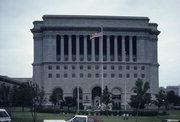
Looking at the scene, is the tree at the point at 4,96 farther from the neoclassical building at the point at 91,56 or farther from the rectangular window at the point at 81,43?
the rectangular window at the point at 81,43

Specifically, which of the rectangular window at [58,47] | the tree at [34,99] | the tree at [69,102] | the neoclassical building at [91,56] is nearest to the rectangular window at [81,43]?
the neoclassical building at [91,56]

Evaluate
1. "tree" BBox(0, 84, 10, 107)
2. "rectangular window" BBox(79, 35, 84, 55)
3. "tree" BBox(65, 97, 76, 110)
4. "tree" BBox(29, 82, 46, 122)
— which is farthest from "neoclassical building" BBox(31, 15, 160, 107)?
"tree" BBox(29, 82, 46, 122)

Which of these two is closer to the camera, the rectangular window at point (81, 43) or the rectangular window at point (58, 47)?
the rectangular window at point (58, 47)

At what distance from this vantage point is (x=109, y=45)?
16462 cm

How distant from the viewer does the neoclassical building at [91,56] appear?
160 metres

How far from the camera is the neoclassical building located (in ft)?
524

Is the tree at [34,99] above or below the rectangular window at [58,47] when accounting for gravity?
below

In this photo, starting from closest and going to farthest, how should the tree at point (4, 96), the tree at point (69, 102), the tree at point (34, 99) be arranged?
the tree at point (34, 99) → the tree at point (4, 96) → the tree at point (69, 102)

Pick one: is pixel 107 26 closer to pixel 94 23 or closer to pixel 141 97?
pixel 94 23

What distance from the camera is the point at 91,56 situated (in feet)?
534

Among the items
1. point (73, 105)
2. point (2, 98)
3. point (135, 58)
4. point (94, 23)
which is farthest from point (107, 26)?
point (2, 98)

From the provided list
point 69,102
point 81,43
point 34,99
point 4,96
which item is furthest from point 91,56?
point 34,99

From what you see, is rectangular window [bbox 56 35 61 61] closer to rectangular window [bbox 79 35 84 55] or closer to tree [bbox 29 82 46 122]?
rectangular window [bbox 79 35 84 55]

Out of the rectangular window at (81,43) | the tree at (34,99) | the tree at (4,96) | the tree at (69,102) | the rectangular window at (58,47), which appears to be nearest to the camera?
the tree at (34,99)
